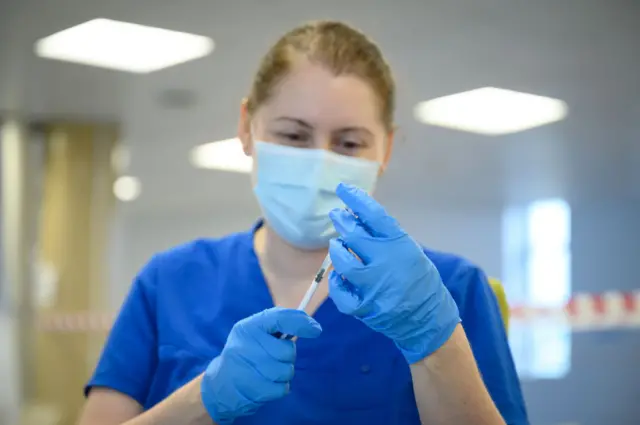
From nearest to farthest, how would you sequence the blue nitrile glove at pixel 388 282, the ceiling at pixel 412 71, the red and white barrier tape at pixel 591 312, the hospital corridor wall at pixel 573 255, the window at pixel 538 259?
the blue nitrile glove at pixel 388 282 → the ceiling at pixel 412 71 → the hospital corridor wall at pixel 573 255 → the red and white barrier tape at pixel 591 312 → the window at pixel 538 259

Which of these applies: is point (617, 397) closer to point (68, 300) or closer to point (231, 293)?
point (68, 300)

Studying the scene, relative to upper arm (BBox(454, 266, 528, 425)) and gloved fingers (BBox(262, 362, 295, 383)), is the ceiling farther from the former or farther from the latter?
gloved fingers (BBox(262, 362, 295, 383))

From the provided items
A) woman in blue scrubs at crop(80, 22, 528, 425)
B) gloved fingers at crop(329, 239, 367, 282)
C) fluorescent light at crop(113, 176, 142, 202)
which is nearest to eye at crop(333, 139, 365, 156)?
woman in blue scrubs at crop(80, 22, 528, 425)

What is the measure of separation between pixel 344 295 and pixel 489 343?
10.7 inches

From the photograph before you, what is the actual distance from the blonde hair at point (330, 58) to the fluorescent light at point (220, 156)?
4457 mm

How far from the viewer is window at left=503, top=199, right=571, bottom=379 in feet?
30.1

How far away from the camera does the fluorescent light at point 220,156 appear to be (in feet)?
19.6

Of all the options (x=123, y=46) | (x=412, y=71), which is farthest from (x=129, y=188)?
(x=412, y=71)

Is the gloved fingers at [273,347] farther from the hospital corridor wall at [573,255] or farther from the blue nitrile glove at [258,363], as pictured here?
the hospital corridor wall at [573,255]

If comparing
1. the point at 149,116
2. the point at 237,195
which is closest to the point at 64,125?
the point at 149,116

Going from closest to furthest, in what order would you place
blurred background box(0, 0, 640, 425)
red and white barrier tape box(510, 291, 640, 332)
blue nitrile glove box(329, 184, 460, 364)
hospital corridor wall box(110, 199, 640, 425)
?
1. blue nitrile glove box(329, 184, 460, 364)
2. blurred background box(0, 0, 640, 425)
3. hospital corridor wall box(110, 199, 640, 425)
4. red and white barrier tape box(510, 291, 640, 332)

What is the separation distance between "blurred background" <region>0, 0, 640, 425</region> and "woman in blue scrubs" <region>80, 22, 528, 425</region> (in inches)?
76.9

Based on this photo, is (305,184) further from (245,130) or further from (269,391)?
(269,391)

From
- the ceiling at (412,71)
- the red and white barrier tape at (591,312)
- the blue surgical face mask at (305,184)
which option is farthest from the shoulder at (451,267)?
the red and white barrier tape at (591,312)
